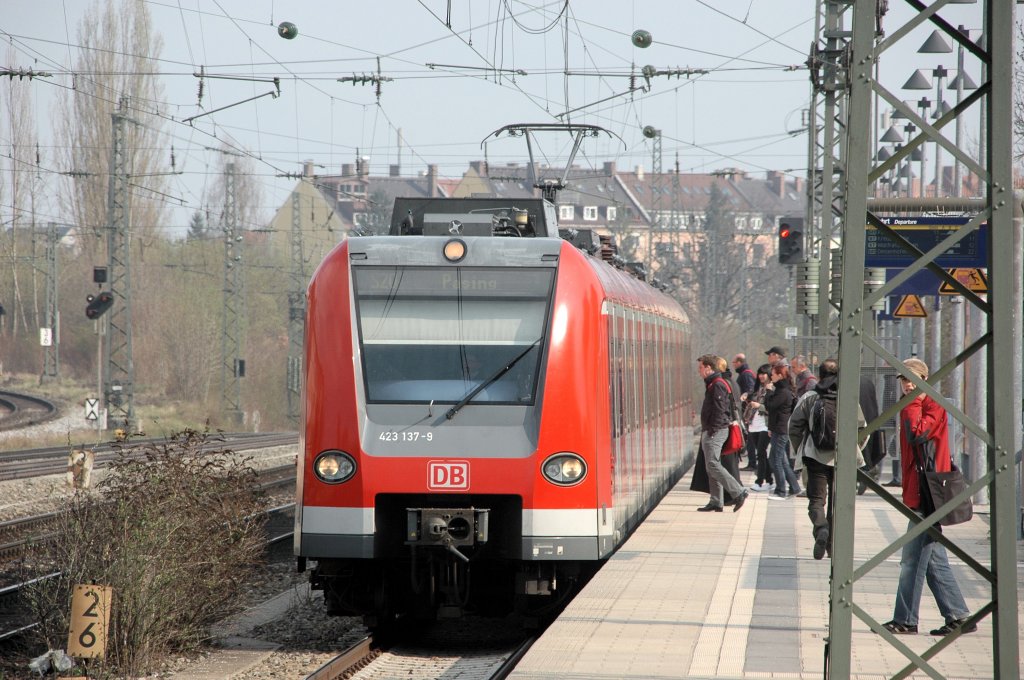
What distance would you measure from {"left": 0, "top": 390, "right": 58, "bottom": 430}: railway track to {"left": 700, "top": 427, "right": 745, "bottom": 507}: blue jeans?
29.5 m

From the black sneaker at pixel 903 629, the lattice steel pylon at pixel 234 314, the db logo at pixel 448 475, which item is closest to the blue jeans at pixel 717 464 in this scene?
the db logo at pixel 448 475

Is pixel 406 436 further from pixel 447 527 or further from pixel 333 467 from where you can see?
pixel 447 527

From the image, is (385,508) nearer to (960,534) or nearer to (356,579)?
(356,579)

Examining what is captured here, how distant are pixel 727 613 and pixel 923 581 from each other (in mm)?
1360

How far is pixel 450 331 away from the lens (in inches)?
402

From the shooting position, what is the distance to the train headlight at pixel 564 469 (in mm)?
9859

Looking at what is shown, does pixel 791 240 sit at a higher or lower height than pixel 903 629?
higher

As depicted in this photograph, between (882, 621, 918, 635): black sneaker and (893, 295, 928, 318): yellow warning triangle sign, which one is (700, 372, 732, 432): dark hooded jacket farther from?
(882, 621, 918, 635): black sneaker

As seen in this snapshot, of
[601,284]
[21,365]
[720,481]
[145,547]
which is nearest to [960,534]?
[720,481]

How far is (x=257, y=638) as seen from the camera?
11195 mm

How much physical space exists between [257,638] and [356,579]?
4.51 feet

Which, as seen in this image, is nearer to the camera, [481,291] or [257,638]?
[481,291]

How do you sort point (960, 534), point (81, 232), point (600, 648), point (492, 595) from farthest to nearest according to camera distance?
point (81, 232) → point (960, 534) → point (492, 595) → point (600, 648)

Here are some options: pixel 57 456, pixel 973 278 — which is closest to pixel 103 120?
pixel 57 456
